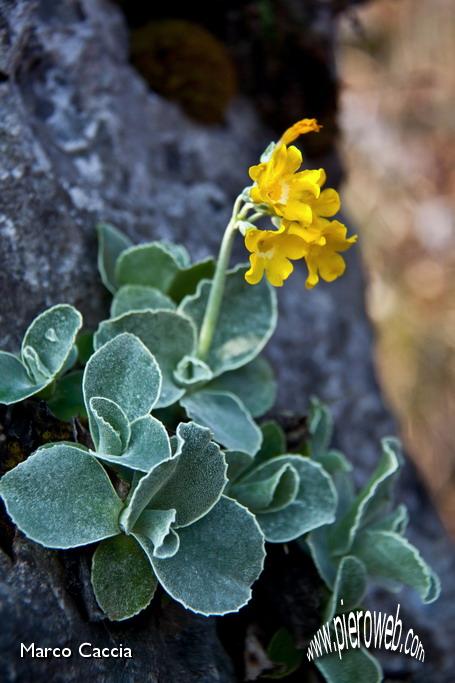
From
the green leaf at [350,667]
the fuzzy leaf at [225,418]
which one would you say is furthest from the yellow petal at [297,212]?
the green leaf at [350,667]

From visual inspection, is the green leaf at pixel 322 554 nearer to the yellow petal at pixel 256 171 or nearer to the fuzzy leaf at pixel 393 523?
the fuzzy leaf at pixel 393 523

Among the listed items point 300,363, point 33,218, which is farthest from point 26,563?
point 300,363

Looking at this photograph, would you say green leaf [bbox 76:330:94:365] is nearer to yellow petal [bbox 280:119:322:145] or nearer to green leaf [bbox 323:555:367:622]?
yellow petal [bbox 280:119:322:145]

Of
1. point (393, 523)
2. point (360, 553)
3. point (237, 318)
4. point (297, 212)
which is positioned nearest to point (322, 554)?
point (360, 553)

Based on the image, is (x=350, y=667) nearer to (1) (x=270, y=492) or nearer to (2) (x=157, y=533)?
(1) (x=270, y=492)

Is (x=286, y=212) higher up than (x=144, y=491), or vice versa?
(x=286, y=212)

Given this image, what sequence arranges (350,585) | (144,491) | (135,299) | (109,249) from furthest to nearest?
(109,249) < (135,299) < (350,585) < (144,491)

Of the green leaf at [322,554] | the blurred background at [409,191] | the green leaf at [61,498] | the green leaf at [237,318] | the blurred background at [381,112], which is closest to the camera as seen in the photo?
the green leaf at [61,498]
